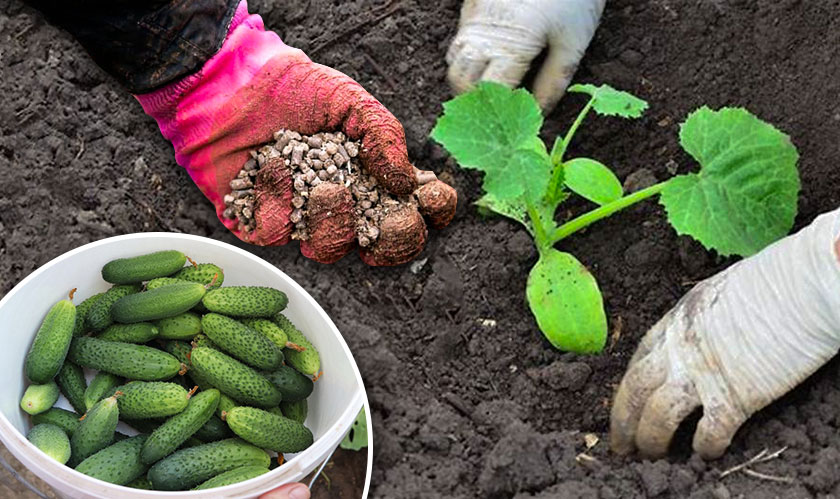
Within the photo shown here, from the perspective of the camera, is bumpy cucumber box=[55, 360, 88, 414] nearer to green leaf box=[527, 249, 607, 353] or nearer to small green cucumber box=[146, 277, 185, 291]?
small green cucumber box=[146, 277, 185, 291]

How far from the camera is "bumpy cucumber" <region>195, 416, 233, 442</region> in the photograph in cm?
179

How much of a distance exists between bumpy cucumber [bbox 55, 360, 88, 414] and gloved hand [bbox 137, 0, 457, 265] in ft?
1.86

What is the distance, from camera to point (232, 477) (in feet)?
5.45

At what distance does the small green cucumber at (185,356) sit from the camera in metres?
1.81

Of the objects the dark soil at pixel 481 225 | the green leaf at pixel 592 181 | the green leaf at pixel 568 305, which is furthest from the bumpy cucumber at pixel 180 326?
the green leaf at pixel 592 181

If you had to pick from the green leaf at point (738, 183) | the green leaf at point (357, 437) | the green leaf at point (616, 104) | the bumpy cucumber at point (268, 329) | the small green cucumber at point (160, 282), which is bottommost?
the green leaf at point (357, 437)

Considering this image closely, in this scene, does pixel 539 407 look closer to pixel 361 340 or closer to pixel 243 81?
pixel 361 340

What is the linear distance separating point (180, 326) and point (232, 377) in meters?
0.18

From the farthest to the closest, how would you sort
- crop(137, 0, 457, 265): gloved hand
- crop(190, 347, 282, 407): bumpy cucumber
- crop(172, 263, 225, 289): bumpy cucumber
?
1. crop(137, 0, 457, 265): gloved hand
2. crop(172, 263, 225, 289): bumpy cucumber
3. crop(190, 347, 282, 407): bumpy cucumber

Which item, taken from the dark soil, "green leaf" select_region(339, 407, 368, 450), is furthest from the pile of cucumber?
the dark soil

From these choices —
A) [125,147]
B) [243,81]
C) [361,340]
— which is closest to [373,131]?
[243,81]

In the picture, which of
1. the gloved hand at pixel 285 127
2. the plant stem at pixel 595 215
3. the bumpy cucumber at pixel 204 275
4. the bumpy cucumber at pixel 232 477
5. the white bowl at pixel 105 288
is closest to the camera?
the white bowl at pixel 105 288

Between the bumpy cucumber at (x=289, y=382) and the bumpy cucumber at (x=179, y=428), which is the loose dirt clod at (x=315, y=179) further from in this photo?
the bumpy cucumber at (x=179, y=428)

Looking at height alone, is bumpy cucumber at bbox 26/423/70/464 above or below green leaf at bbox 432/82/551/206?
below
